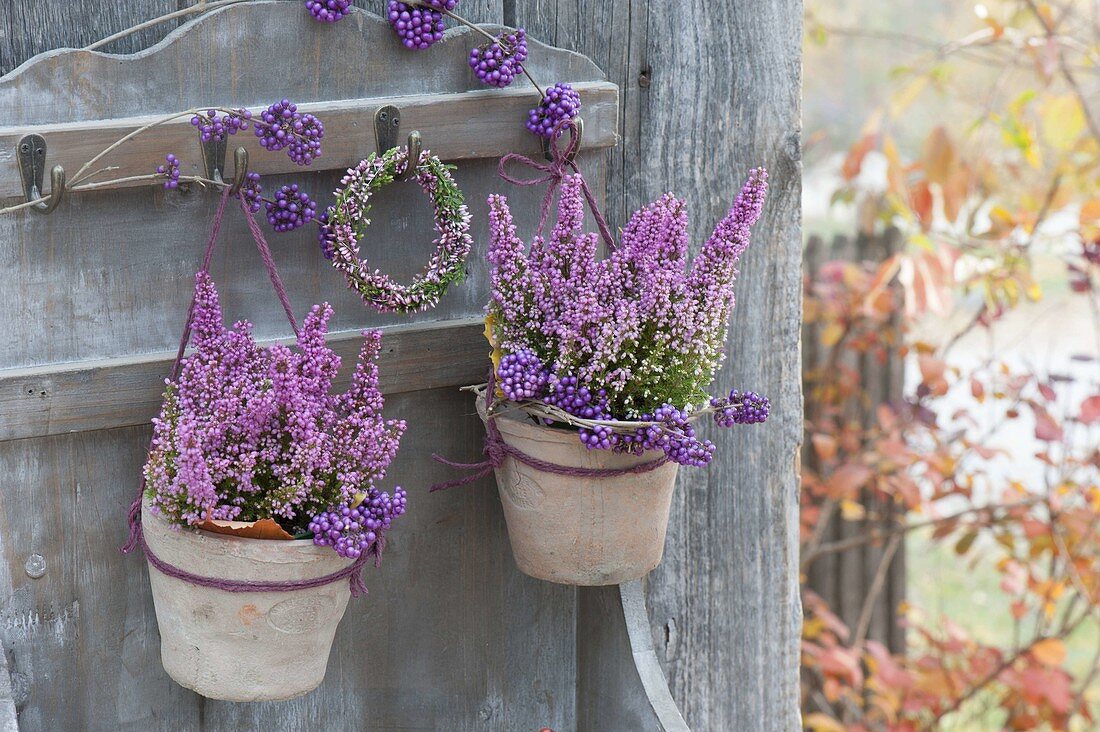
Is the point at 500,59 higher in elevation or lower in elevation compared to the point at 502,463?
higher

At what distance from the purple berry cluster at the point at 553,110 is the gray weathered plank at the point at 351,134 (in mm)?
24

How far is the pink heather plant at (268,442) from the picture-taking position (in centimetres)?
108

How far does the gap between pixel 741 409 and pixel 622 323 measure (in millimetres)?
173

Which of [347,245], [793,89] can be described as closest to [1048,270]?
[793,89]

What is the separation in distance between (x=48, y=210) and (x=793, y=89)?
3.08ft

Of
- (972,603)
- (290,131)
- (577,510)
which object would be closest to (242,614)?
(577,510)

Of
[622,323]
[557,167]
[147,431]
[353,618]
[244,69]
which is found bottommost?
[353,618]

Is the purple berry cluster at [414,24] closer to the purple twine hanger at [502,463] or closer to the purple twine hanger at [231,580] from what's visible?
the purple twine hanger at [231,580]

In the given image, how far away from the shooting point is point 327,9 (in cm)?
120

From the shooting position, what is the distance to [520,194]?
55.0 inches

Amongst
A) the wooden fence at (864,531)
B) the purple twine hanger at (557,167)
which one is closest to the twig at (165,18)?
the purple twine hanger at (557,167)

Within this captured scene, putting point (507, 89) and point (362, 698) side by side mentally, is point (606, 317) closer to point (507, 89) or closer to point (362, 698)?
point (507, 89)

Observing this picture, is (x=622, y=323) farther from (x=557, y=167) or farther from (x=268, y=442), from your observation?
(x=268, y=442)

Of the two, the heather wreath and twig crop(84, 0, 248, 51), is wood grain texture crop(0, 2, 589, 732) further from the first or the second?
the heather wreath
